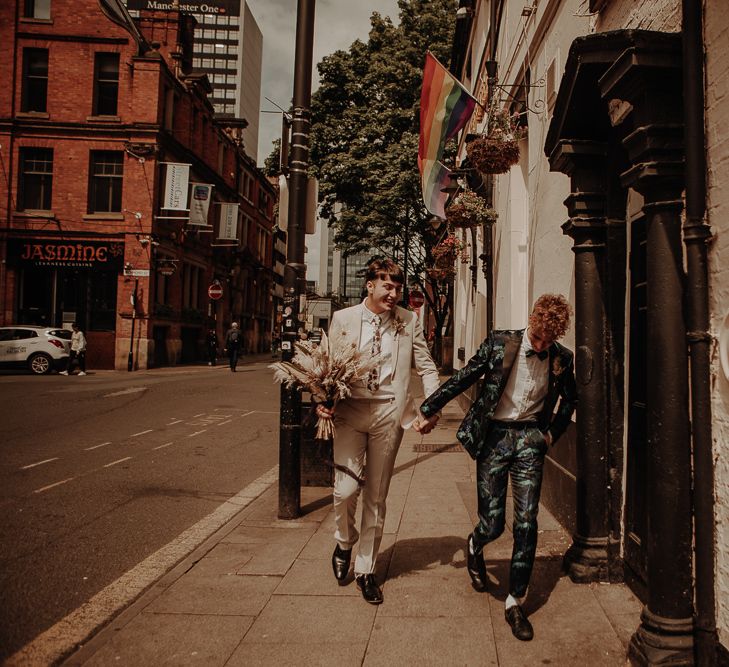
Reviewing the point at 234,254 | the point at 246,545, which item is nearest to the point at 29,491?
the point at 246,545

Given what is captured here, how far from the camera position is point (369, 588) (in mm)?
3828

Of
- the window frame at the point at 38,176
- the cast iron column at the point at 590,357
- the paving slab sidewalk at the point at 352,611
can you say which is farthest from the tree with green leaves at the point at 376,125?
the paving slab sidewalk at the point at 352,611

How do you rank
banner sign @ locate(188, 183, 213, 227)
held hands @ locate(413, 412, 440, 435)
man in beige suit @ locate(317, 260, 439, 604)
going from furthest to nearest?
1. banner sign @ locate(188, 183, 213, 227)
2. man in beige suit @ locate(317, 260, 439, 604)
3. held hands @ locate(413, 412, 440, 435)

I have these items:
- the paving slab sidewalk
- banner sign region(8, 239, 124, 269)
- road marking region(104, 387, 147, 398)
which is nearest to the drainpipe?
the paving slab sidewalk

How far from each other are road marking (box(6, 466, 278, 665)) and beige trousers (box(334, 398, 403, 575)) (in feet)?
4.48

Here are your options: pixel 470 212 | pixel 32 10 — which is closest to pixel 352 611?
pixel 470 212

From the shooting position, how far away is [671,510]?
306cm

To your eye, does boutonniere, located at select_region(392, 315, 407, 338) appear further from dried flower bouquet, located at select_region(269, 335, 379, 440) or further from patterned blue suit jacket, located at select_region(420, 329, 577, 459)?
patterned blue suit jacket, located at select_region(420, 329, 577, 459)

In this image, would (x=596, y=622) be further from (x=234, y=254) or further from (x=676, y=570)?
(x=234, y=254)

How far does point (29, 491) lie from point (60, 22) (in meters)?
27.1

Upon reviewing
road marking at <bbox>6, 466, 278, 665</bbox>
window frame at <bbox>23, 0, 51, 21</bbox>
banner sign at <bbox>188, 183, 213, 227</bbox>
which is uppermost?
window frame at <bbox>23, 0, 51, 21</bbox>

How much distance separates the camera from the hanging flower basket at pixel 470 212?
919 centimetres

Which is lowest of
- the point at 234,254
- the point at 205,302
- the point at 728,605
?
the point at 728,605

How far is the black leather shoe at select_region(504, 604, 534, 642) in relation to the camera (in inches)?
131
